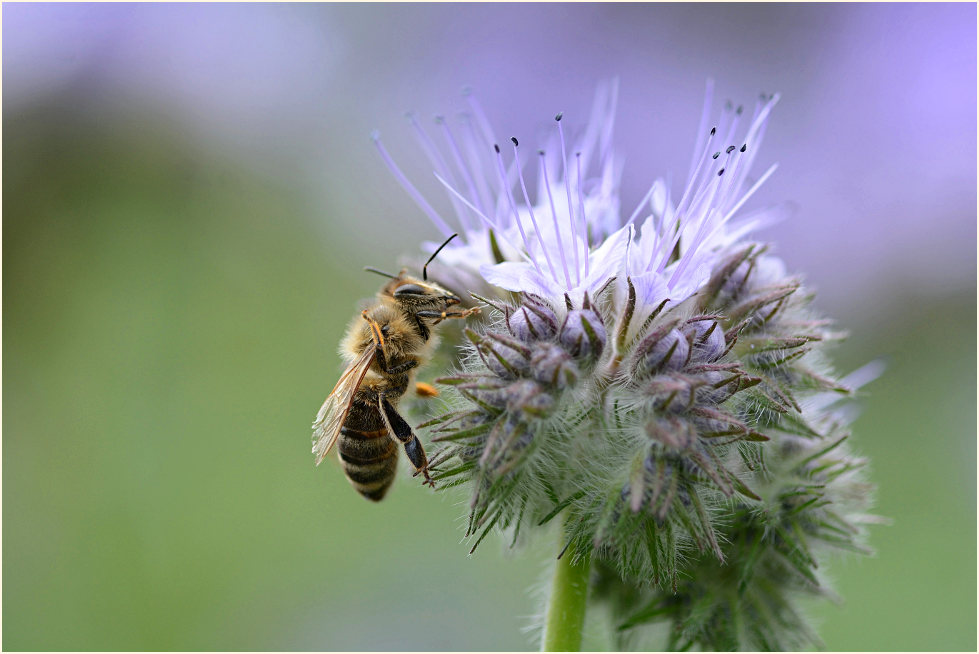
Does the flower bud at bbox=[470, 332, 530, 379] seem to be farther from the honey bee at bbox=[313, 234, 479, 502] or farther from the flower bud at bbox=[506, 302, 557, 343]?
the honey bee at bbox=[313, 234, 479, 502]

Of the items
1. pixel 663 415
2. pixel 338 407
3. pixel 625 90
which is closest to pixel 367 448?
pixel 338 407

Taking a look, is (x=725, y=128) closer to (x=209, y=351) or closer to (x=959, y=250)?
(x=209, y=351)

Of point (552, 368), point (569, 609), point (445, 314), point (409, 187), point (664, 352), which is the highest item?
point (409, 187)

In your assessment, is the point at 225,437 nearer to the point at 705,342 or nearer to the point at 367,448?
the point at 367,448

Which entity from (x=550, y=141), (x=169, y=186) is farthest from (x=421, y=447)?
(x=169, y=186)

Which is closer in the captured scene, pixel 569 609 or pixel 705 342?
pixel 705 342

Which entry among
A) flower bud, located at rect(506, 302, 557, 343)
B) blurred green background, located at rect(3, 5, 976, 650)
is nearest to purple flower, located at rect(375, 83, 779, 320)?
flower bud, located at rect(506, 302, 557, 343)

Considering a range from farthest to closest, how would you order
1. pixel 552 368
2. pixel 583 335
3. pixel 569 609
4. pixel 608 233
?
1. pixel 608 233
2. pixel 569 609
3. pixel 583 335
4. pixel 552 368
